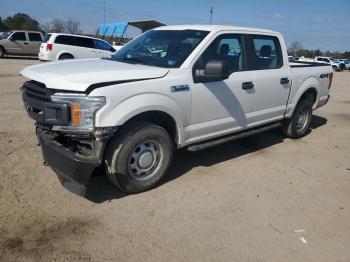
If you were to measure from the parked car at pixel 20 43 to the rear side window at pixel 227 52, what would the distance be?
2201 centimetres

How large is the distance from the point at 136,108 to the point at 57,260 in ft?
5.46

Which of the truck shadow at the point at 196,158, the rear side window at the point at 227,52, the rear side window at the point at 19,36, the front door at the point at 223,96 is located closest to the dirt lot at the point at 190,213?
the truck shadow at the point at 196,158

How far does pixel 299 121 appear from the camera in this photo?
7.19 metres

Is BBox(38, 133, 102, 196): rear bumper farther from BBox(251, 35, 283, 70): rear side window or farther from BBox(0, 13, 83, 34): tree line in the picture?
BBox(0, 13, 83, 34): tree line

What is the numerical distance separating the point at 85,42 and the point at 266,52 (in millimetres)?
15417

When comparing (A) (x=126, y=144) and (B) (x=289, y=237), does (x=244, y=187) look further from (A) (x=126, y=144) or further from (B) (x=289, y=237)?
(A) (x=126, y=144)

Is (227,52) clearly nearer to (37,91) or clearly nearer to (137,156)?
(137,156)

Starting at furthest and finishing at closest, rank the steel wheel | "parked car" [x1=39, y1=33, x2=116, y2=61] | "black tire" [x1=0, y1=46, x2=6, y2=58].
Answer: "black tire" [x1=0, y1=46, x2=6, y2=58], "parked car" [x1=39, y1=33, x2=116, y2=61], the steel wheel

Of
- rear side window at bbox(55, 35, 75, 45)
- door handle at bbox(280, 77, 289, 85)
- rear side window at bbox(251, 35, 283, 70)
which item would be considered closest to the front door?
rear side window at bbox(251, 35, 283, 70)

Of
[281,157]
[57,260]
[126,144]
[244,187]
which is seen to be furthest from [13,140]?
[281,157]

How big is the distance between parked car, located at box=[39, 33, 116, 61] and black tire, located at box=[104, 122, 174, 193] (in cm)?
1545

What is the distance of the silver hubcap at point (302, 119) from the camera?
23.4ft

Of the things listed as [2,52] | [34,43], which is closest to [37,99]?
[2,52]

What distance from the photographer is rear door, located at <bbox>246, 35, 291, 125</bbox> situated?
554cm
